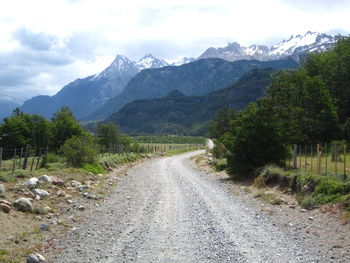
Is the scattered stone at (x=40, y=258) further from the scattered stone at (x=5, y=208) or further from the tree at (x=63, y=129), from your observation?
the tree at (x=63, y=129)

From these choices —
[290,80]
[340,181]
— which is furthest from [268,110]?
[290,80]

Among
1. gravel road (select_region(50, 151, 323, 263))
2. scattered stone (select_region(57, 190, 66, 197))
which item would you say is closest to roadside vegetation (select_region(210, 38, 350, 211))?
gravel road (select_region(50, 151, 323, 263))

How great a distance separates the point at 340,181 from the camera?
51.0 ft

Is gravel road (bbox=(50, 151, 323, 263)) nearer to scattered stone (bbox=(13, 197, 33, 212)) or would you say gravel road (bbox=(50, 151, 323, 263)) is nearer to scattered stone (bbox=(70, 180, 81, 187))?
scattered stone (bbox=(13, 197, 33, 212))

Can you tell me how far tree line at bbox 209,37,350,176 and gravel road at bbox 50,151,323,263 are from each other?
9799mm

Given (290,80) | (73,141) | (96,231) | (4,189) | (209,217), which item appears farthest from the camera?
(290,80)

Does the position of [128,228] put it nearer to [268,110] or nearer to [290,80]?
[268,110]

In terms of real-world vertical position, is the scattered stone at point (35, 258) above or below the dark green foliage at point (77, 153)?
below

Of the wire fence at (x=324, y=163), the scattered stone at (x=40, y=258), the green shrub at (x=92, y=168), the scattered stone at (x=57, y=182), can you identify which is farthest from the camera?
the green shrub at (x=92, y=168)

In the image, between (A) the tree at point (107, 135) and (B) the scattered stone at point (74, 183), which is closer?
(B) the scattered stone at point (74, 183)

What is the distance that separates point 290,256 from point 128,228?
5.85 m

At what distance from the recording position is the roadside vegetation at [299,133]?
17.1 m

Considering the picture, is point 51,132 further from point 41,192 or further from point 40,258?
point 40,258

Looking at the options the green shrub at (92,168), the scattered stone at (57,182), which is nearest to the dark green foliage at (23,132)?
the green shrub at (92,168)
